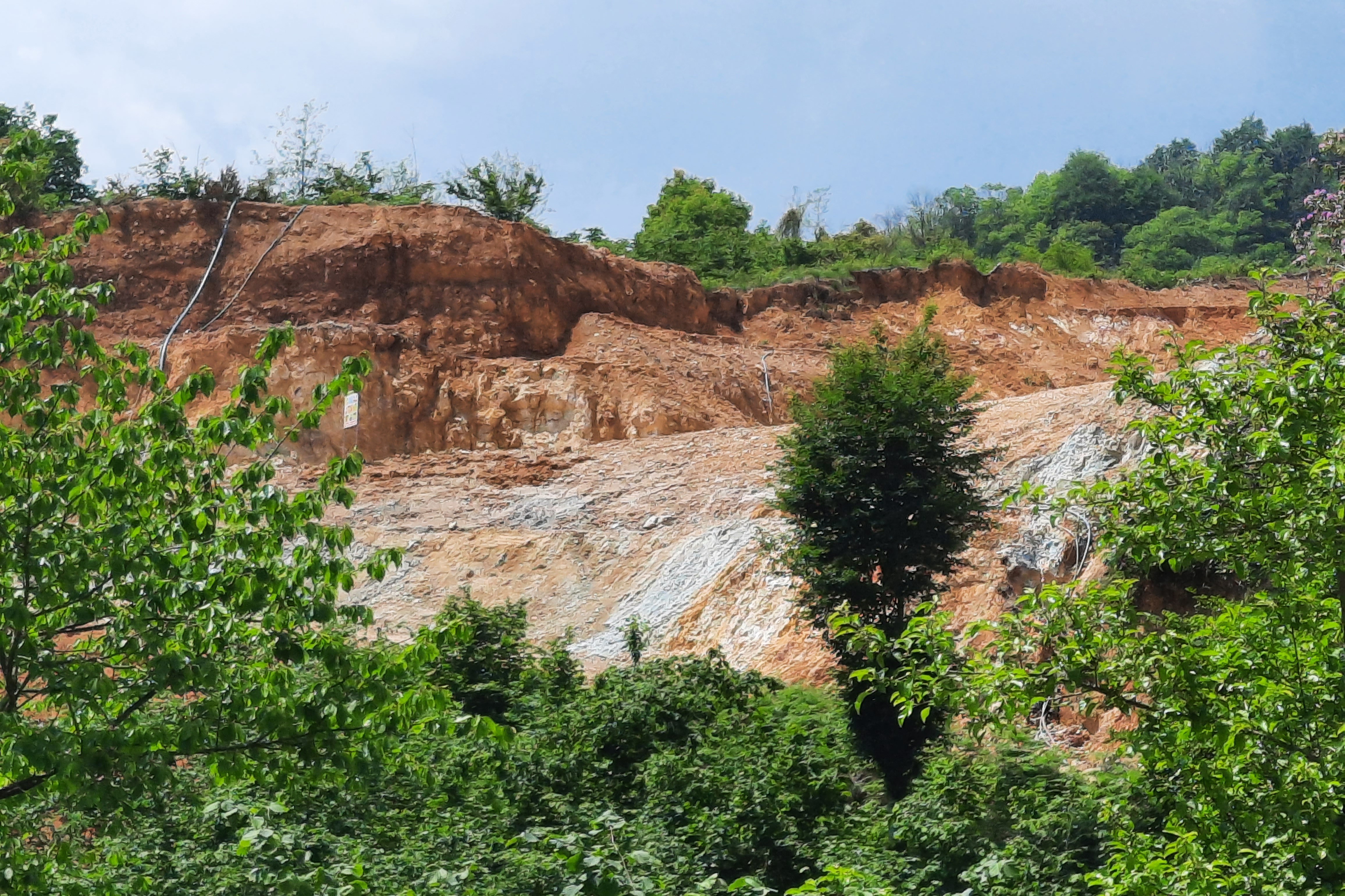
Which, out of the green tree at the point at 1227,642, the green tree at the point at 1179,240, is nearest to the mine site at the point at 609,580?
the green tree at the point at 1227,642

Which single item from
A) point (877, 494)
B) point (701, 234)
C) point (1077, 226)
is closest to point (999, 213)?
point (1077, 226)

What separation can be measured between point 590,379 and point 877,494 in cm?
1468

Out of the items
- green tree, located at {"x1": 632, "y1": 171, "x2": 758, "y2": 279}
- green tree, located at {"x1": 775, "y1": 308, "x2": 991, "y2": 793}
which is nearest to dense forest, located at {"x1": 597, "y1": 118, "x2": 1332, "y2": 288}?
green tree, located at {"x1": 632, "y1": 171, "x2": 758, "y2": 279}

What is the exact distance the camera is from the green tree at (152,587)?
20.5ft

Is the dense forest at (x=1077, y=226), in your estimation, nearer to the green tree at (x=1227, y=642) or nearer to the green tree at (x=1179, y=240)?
the green tree at (x=1179, y=240)

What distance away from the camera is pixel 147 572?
21.9 ft

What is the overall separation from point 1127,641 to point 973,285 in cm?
3150

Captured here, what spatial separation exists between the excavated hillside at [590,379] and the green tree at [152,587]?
977cm

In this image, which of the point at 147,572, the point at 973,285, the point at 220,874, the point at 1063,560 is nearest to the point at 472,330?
the point at 973,285

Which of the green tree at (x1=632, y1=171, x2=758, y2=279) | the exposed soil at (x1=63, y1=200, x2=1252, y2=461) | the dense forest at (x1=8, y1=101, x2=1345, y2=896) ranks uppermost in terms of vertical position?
the green tree at (x1=632, y1=171, x2=758, y2=279)

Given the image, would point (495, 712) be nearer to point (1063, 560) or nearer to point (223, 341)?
point (1063, 560)

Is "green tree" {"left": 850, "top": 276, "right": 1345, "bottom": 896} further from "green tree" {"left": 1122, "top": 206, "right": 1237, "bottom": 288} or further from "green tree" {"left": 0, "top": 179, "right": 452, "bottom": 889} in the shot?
"green tree" {"left": 1122, "top": 206, "right": 1237, "bottom": 288}

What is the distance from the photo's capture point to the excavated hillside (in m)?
19.2

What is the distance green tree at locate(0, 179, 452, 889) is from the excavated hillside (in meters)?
9.77
